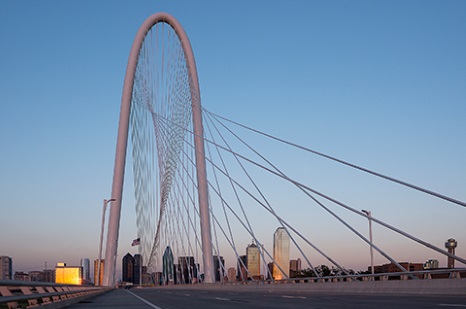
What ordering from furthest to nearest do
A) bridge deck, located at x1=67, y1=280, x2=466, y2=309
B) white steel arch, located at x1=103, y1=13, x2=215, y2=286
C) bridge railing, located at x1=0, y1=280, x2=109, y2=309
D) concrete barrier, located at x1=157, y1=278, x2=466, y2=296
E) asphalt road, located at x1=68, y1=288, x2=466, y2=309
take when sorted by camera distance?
white steel arch, located at x1=103, y1=13, x2=215, y2=286, concrete barrier, located at x1=157, y1=278, x2=466, y2=296, bridge deck, located at x1=67, y1=280, x2=466, y2=309, asphalt road, located at x1=68, y1=288, x2=466, y2=309, bridge railing, located at x1=0, y1=280, x2=109, y2=309

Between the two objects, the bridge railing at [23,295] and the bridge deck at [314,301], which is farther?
the bridge deck at [314,301]

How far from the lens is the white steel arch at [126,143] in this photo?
148ft

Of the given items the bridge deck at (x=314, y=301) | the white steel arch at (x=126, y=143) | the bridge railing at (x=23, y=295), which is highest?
the white steel arch at (x=126, y=143)

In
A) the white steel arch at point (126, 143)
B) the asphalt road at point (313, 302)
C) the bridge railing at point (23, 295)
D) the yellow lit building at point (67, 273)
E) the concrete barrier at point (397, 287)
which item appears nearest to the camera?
the bridge railing at point (23, 295)

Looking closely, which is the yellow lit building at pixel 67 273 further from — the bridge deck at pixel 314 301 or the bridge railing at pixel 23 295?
the bridge railing at pixel 23 295

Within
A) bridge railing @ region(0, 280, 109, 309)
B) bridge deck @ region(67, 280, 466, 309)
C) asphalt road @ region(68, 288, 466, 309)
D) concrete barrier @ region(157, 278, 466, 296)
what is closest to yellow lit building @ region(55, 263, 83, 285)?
bridge deck @ region(67, 280, 466, 309)

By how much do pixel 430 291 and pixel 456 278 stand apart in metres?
1.23

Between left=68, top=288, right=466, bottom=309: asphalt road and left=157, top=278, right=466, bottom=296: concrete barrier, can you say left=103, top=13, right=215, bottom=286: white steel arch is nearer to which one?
left=157, top=278, right=466, bottom=296: concrete barrier

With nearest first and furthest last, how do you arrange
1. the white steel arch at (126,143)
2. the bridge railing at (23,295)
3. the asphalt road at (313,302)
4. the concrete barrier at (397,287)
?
the bridge railing at (23,295) < the asphalt road at (313,302) < the concrete barrier at (397,287) < the white steel arch at (126,143)

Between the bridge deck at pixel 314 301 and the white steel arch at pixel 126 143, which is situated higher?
the white steel arch at pixel 126 143

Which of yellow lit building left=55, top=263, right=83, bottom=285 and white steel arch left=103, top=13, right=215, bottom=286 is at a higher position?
white steel arch left=103, top=13, right=215, bottom=286

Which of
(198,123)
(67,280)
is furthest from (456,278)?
(67,280)

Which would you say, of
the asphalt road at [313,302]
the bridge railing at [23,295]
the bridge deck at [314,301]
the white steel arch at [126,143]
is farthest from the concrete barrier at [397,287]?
the white steel arch at [126,143]

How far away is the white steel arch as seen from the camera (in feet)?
148
